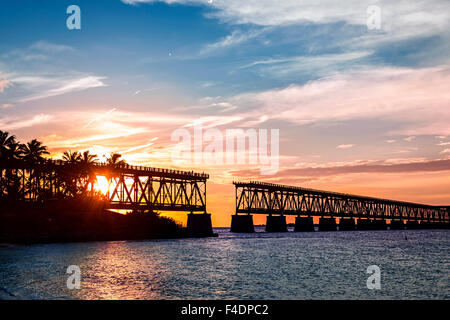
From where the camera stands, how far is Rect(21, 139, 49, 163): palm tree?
94750 mm

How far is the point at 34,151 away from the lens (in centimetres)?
9644

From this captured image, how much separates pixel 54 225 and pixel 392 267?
58.9 m

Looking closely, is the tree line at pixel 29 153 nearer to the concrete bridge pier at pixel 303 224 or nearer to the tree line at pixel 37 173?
the tree line at pixel 37 173

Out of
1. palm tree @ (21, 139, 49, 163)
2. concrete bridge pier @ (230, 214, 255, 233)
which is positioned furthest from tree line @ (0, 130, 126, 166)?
concrete bridge pier @ (230, 214, 255, 233)

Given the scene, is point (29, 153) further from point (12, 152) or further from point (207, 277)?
point (207, 277)

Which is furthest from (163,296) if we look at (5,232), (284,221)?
(284,221)

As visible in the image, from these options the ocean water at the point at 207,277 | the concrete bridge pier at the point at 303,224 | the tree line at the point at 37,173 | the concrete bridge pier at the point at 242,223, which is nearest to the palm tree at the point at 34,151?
the tree line at the point at 37,173

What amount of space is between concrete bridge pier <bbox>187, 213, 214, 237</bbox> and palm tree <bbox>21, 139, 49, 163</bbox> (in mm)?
40499

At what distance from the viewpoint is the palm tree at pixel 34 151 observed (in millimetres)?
94750

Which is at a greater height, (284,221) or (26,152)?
(26,152)

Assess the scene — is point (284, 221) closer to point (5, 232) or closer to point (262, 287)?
point (5, 232)

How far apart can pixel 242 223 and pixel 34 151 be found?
82090mm
